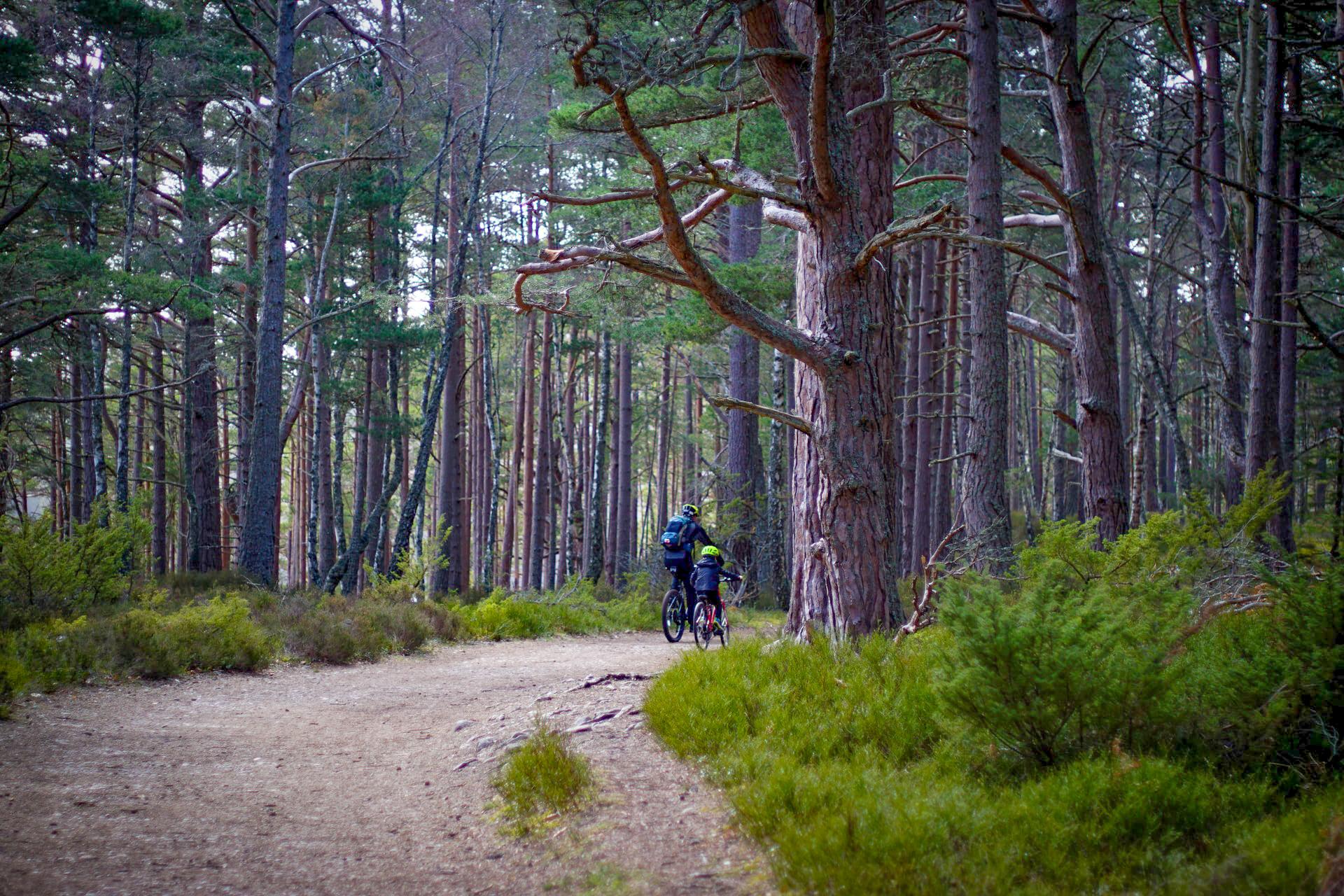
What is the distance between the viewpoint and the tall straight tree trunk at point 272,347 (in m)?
13.3

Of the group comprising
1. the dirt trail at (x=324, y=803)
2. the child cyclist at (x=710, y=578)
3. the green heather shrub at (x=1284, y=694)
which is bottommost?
the dirt trail at (x=324, y=803)

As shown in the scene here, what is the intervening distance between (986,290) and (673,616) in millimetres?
5652

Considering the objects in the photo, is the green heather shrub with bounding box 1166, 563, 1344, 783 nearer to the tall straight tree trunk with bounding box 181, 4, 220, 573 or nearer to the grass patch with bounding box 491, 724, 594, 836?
the grass patch with bounding box 491, 724, 594, 836

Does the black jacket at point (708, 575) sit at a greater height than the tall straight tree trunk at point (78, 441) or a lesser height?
lesser

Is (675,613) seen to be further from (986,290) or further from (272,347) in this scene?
(272,347)

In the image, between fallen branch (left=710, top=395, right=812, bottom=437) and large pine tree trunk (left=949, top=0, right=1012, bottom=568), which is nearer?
fallen branch (left=710, top=395, right=812, bottom=437)

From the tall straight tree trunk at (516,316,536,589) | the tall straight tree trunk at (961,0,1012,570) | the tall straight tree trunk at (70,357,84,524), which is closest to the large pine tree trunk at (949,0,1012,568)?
the tall straight tree trunk at (961,0,1012,570)

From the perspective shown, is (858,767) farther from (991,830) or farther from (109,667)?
(109,667)

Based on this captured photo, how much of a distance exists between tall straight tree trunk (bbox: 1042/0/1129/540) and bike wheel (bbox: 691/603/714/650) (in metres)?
4.32

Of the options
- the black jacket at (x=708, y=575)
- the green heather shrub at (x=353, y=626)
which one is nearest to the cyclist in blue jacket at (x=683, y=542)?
the black jacket at (x=708, y=575)

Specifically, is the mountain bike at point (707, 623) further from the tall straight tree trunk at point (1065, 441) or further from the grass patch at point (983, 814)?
the tall straight tree trunk at point (1065, 441)

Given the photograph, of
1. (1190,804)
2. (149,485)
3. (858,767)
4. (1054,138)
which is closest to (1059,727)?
(1190,804)

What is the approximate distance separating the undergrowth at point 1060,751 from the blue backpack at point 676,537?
19.2ft

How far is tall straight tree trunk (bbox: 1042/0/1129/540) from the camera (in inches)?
366
